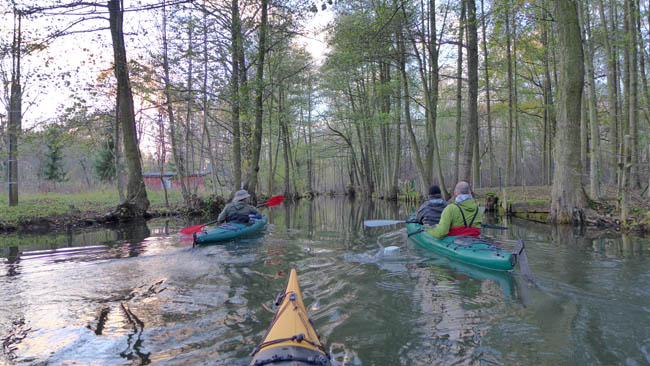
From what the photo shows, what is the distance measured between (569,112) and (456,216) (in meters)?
5.21

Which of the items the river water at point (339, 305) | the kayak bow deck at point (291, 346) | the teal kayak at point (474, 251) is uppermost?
the kayak bow deck at point (291, 346)

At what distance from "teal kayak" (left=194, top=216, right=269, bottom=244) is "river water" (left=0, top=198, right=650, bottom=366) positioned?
1.81ft

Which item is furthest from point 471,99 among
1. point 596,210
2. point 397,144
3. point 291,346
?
point 291,346

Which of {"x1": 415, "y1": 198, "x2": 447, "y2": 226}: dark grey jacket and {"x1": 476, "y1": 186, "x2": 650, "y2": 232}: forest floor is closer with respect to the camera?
{"x1": 415, "y1": 198, "x2": 447, "y2": 226}: dark grey jacket

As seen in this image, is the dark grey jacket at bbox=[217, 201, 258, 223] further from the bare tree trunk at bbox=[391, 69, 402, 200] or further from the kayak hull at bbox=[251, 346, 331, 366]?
the bare tree trunk at bbox=[391, 69, 402, 200]

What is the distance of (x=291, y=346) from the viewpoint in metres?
2.15

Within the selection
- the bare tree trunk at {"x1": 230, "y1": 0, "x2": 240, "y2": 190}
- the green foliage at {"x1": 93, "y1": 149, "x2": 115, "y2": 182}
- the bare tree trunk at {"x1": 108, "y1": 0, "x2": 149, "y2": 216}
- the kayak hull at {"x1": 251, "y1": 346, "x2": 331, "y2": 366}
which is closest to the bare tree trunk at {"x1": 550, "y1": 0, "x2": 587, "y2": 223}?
the kayak hull at {"x1": 251, "y1": 346, "x2": 331, "y2": 366}

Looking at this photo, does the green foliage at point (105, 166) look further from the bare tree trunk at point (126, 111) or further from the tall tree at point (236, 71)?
the tall tree at point (236, 71)

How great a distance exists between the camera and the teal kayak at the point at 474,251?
505cm

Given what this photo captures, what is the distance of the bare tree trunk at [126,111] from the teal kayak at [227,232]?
17.5 ft

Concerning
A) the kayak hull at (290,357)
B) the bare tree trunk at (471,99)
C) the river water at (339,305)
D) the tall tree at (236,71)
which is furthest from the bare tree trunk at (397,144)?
the kayak hull at (290,357)

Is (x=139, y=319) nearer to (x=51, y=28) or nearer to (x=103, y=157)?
(x=51, y=28)

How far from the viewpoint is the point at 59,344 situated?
10.1ft

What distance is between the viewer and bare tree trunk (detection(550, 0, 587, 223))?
28.1 feet
